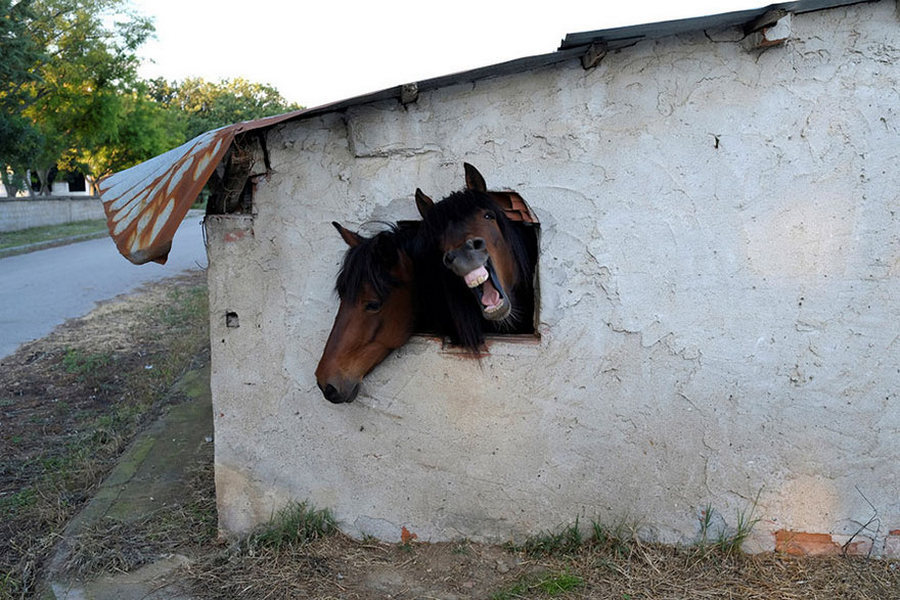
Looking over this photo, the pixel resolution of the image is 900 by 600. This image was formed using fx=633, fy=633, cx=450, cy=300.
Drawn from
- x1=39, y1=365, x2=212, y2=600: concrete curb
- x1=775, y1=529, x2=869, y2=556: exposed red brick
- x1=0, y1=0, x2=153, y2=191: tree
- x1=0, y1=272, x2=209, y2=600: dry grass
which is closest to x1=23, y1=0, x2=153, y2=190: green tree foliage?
x1=0, y1=0, x2=153, y2=191: tree

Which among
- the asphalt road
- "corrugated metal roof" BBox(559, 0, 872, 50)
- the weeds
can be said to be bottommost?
the weeds

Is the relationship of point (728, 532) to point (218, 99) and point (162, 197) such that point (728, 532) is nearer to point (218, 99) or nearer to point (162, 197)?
point (162, 197)

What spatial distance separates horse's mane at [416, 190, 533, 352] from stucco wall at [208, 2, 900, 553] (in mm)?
170

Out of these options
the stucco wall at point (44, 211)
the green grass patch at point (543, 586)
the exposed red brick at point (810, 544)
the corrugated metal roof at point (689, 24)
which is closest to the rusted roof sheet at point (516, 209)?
the corrugated metal roof at point (689, 24)

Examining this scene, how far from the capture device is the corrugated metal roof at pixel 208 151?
292 cm

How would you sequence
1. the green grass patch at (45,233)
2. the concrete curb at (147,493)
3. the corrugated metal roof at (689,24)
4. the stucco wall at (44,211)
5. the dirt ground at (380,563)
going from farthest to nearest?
the stucco wall at (44,211)
the green grass patch at (45,233)
the concrete curb at (147,493)
the dirt ground at (380,563)
the corrugated metal roof at (689,24)

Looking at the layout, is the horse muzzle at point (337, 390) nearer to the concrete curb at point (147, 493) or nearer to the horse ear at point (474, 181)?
the horse ear at point (474, 181)

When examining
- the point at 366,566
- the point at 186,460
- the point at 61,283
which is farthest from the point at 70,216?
the point at 366,566

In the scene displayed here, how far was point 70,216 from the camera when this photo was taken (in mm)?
29047

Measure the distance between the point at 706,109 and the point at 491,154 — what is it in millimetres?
1100

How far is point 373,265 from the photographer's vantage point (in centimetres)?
313

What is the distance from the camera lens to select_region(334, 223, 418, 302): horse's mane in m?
3.12

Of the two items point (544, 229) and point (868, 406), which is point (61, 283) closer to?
point (544, 229)

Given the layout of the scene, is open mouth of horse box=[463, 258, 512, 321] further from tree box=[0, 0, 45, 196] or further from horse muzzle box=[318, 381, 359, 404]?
tree box=[0, 0, 45, 196]
